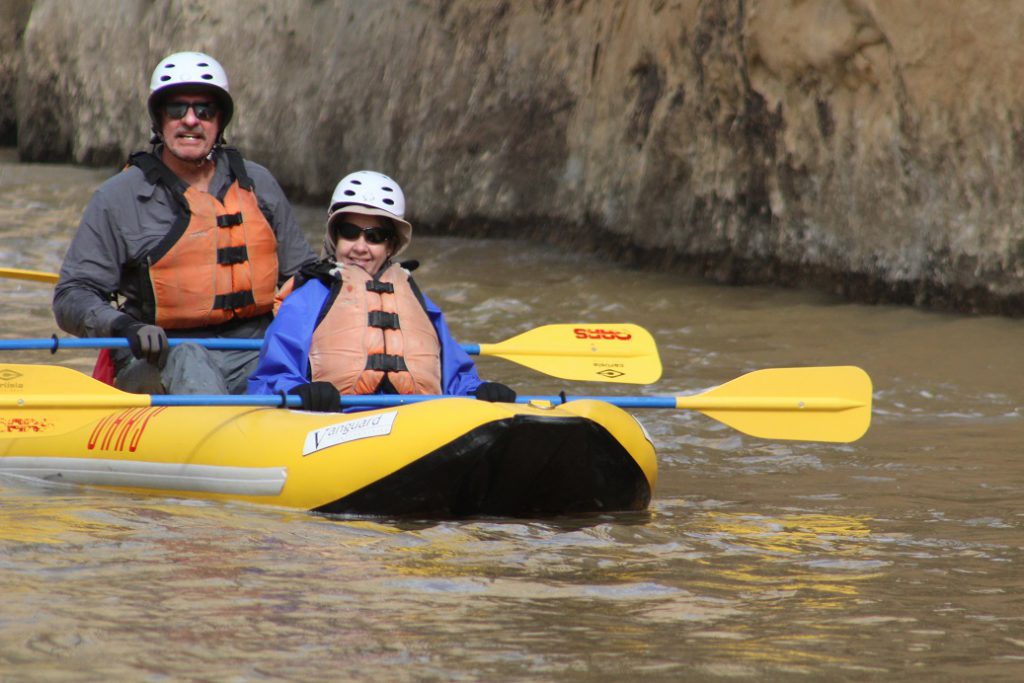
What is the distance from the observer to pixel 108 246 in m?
5.30

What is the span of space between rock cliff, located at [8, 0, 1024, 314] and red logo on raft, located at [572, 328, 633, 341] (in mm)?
2860

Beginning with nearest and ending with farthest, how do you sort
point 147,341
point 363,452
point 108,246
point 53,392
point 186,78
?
point 363,452 → point 53,392 → point 147,341 → point 108,246 → point 186,78

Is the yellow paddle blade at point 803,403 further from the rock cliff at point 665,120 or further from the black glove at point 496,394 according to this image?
the rock cliff at point 665,120

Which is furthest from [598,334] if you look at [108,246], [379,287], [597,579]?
[597,579]

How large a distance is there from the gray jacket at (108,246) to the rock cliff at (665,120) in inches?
164

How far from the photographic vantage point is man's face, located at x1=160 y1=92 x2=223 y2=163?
17.8 ft

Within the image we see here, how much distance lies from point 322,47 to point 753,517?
8506 mm

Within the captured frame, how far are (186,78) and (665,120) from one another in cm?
476

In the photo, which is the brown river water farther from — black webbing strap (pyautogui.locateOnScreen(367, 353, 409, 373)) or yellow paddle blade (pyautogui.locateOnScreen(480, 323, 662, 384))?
black webbing strap (pyautogui.locateOnScreen(367, 353, 409, 373))

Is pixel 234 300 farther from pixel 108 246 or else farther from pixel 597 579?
pixel 597 579

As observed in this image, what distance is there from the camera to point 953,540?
4.20 m

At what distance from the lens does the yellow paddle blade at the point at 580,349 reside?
579 cm

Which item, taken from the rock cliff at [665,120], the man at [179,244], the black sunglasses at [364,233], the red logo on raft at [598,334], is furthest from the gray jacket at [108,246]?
the rock cliff at [665,120]

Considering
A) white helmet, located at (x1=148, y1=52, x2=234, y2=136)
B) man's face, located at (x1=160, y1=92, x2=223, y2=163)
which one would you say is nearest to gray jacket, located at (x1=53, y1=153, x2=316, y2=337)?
man's face, located at (x1=160, y1=92, x2=223, y2=163)
